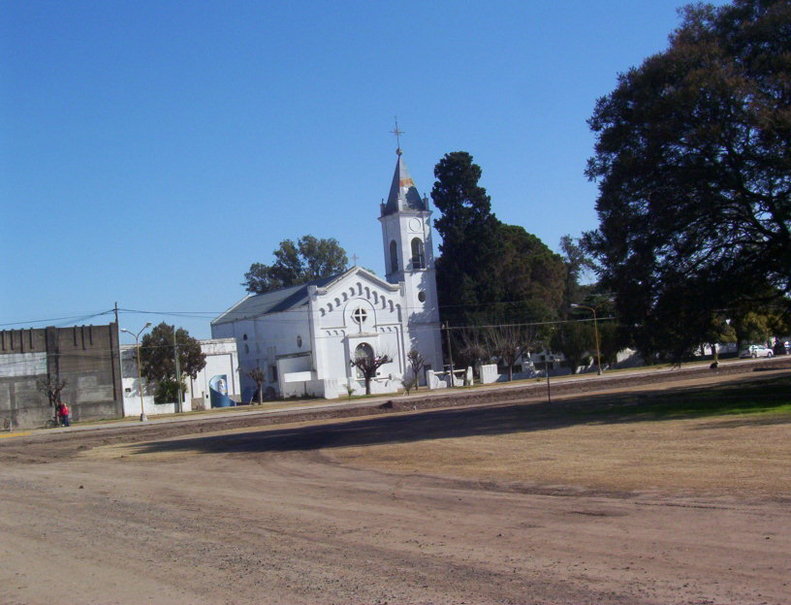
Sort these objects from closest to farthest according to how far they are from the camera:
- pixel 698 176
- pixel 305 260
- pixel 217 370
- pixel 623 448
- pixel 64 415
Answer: pixel 623 448 → pixel 698 176 → pixel 64 415 → pixel 217 370 → pixel 305 260

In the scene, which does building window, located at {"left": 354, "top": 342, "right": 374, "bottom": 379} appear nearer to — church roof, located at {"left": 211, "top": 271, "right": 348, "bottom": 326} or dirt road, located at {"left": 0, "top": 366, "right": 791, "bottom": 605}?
church roof, located at {"left": 211, "top": 271, "right": 348, "bottom": 326}

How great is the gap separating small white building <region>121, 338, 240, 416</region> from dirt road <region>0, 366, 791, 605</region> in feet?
153

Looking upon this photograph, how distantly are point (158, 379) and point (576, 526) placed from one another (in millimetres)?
59656

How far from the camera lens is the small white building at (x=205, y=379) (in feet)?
211

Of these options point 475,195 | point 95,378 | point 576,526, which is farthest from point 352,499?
point 475,195

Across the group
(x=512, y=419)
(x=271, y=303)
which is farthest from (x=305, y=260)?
(x=512, y=419)

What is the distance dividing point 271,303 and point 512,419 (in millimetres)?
57786

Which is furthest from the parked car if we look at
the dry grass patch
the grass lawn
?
the dry grass patch

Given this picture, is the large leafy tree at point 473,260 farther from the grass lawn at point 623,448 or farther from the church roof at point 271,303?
the grass lawn at point 623,448

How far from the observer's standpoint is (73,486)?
18141 millimetres

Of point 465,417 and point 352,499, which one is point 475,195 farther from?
point 352,499

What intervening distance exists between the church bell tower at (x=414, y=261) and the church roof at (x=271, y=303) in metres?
6.49

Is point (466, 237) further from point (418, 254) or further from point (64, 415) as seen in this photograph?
point (64, 415)

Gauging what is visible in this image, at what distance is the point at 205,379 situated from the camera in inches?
2805
